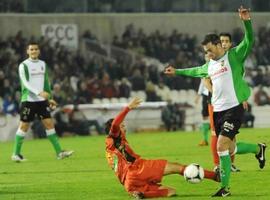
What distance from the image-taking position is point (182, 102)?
32.1 metres

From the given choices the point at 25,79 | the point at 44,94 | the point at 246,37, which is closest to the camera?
the point at 246,37

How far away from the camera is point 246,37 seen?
35.7 ft

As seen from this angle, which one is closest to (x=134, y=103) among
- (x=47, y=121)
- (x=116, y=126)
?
(x=116, y=126)

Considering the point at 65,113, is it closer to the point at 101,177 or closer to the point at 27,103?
the point at 27,103

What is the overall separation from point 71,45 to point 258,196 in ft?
82.4

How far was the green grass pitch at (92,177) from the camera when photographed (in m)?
11.6

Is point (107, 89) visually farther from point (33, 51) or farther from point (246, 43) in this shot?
point (246, 43)

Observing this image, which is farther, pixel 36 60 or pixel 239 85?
pixel 36 60

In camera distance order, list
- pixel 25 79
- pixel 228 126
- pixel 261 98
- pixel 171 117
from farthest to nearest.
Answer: pixel 261 98
pixel 171 117
pixel 25 79
pixel 228 126

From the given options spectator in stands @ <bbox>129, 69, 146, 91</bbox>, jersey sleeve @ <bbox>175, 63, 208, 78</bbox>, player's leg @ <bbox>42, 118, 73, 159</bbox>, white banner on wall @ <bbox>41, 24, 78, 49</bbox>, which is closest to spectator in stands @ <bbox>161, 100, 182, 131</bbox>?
spectator in stands @ <bbox>129, 69, 146, 91</bbox>

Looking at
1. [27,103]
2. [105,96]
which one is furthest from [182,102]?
[27,103]

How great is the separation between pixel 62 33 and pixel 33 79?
1830 centimetres

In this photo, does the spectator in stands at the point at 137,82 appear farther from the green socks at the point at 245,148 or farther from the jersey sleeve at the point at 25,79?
the green socks at the point at 245,148

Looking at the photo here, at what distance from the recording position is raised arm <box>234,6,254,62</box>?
10625 millimetres
